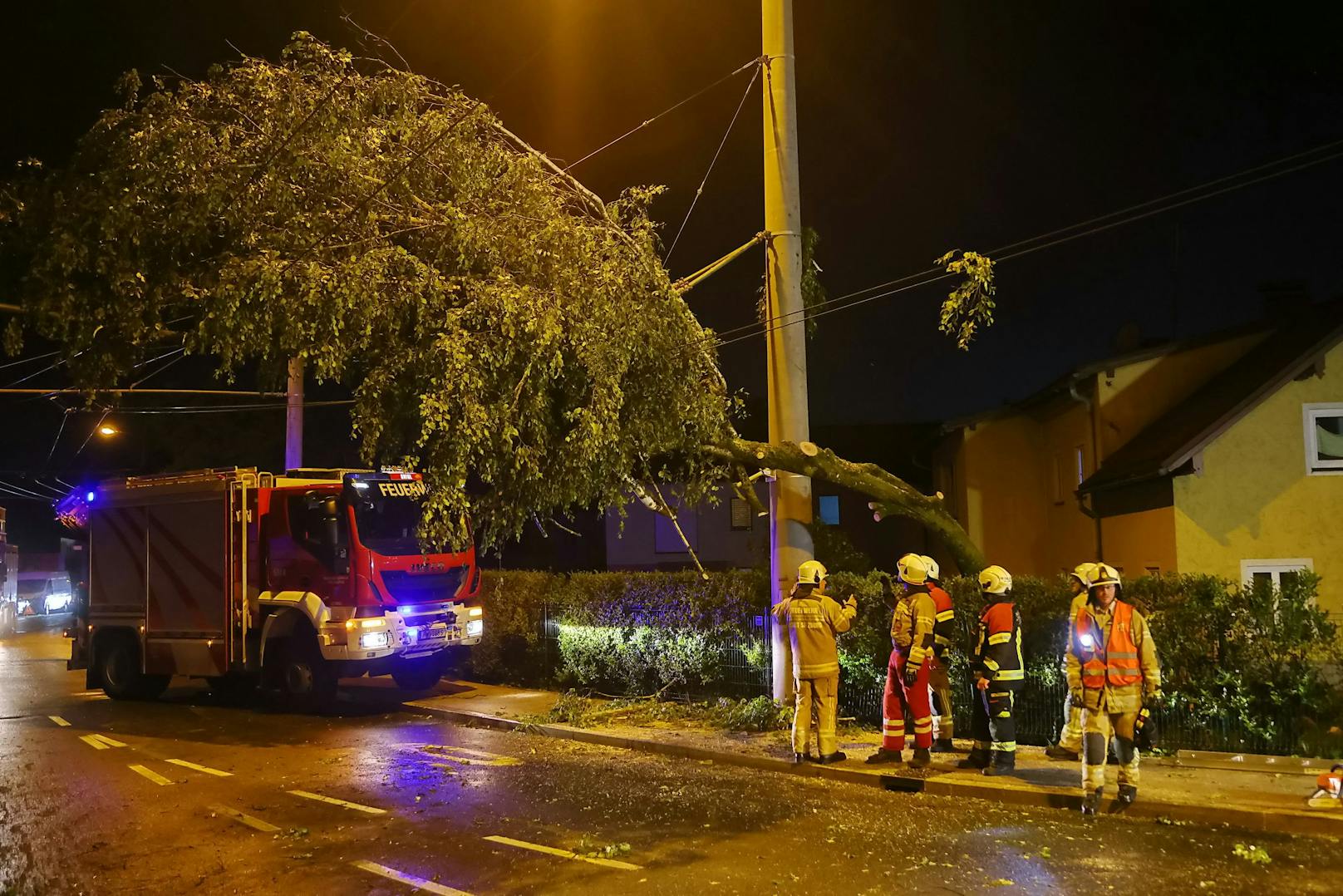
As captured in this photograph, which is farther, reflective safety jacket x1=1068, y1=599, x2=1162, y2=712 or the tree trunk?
the tree trunk

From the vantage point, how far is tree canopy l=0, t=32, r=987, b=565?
9.60 meters

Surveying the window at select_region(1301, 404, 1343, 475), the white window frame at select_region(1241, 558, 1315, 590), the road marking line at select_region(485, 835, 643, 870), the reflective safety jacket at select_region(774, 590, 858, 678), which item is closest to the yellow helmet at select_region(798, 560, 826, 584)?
the reflective safety jacket at select_region(774, 590, 858, 678)

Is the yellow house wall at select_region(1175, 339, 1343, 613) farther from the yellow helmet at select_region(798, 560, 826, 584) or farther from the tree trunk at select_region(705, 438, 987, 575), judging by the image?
the yellow helmet at select_region(798, 560, 826, 584)

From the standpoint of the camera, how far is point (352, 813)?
8094mm

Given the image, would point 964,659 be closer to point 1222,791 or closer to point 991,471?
point 1222,791

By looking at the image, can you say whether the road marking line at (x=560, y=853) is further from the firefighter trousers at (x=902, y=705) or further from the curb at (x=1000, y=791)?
the firefighter trousers at (x=902, y=705)

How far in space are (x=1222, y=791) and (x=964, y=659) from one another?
2.85 m

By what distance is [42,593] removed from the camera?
2485 inches

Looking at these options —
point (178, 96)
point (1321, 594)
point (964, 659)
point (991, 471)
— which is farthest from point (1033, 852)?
point (991, 471)

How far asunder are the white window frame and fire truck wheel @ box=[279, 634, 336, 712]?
12611mm

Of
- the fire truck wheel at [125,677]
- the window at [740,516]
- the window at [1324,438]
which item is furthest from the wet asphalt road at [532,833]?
the window at [740,516]

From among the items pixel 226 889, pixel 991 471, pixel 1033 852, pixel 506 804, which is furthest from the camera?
pixel 991 471

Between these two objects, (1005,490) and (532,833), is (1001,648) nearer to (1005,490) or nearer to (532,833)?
(532,833)

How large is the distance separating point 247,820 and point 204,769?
2542 mm
